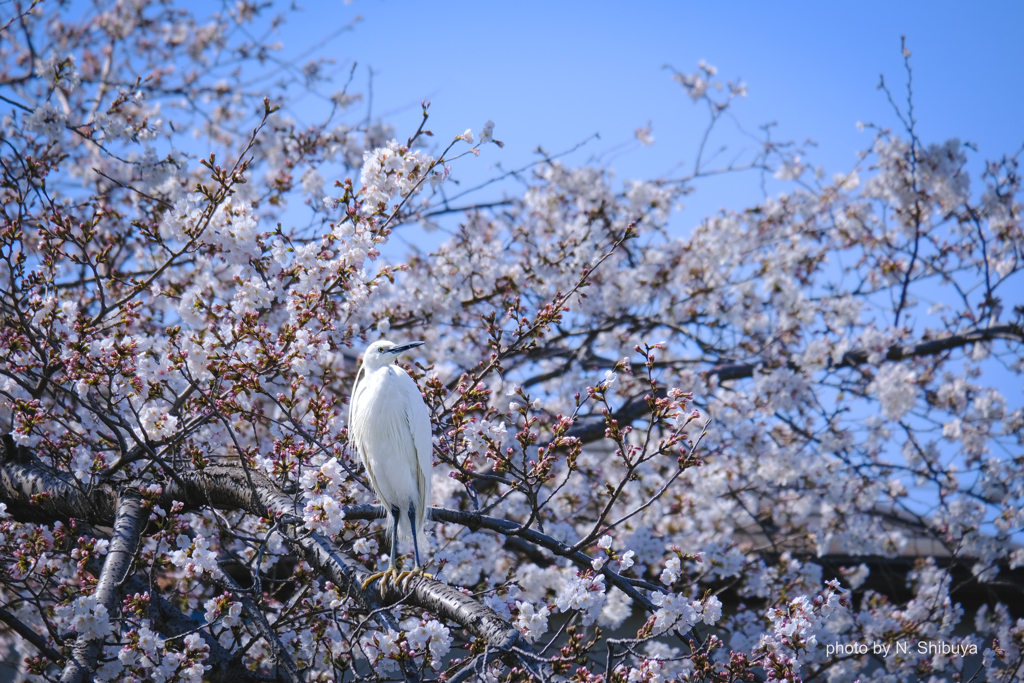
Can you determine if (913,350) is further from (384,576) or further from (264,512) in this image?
(264,512)

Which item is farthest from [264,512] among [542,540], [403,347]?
[542,540]

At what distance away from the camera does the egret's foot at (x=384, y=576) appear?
7.77ft

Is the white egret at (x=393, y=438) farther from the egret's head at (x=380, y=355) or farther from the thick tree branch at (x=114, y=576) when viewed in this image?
the thick tree branch at (x=114, y=576)

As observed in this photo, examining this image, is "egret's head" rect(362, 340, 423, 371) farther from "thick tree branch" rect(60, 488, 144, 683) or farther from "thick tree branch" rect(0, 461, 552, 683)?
"thick tree branch" rect(60, 488, 144, 683)

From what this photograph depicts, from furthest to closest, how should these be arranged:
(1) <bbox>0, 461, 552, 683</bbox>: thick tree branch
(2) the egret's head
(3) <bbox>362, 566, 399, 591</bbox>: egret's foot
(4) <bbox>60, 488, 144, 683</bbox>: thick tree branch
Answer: (2) the egret's head → (3) <bbox>362, 566, 399, 591</bbox>: egret's foot → (4) <bbox>60, 488, 144, 683</bbox>: thick tree branch → (1) <bbox>0, 461, 552, 683</bbox>: thick tree branch

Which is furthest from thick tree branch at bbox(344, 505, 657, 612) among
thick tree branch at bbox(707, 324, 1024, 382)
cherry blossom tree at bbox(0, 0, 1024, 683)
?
thick tree branch at bbox(707, 324, 1024, 382)

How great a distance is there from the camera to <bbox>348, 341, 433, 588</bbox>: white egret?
8.05ft

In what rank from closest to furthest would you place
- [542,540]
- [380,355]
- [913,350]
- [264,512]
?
[542,540]
[264,512]
[380,355]
[913,350]

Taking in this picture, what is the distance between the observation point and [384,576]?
2.42 metres

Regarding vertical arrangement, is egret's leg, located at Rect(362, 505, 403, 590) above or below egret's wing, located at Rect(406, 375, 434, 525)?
below

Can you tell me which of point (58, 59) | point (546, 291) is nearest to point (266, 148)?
point (58, 59)

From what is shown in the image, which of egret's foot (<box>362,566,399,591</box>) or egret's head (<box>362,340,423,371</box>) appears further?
egret's head (<box>362,340,423,371</box>)

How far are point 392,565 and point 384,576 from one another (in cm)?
5

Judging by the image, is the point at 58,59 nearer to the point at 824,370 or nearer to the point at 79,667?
the point at 79,667
